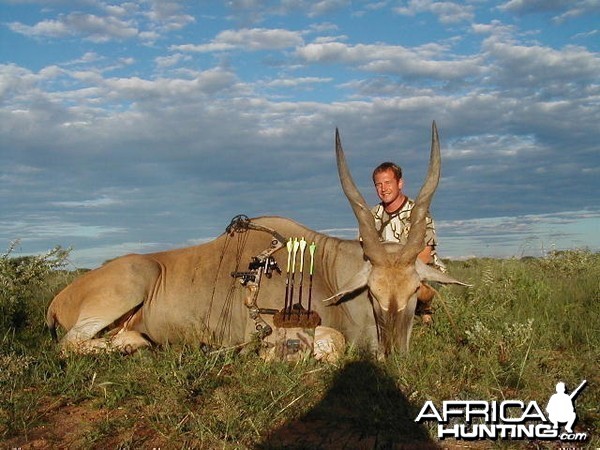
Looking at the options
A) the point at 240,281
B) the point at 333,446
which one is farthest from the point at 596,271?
the point at 333,446

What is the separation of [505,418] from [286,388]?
58.0 inches

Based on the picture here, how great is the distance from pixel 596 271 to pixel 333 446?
292 inches

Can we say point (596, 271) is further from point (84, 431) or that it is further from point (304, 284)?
point (84, 431)

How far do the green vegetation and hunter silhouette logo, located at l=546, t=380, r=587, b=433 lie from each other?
0.24 feet

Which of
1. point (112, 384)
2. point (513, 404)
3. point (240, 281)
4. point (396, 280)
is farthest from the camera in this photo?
point (240, 281)

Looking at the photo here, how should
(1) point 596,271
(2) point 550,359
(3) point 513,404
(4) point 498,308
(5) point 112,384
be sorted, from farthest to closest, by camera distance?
(1) point 596,271, (4) point 498,308, (2) point 550,359, (5) point 112,384, (3) point 513,404

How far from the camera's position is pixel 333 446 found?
12.1 ft

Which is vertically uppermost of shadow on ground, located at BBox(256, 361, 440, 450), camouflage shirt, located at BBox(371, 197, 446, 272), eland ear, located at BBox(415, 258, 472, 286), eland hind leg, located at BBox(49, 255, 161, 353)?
camouflage shirt, located at BBox(371, 197, 446, 272)

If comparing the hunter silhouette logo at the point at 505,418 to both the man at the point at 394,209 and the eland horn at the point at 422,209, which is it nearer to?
the eland horn at the point at 422,209

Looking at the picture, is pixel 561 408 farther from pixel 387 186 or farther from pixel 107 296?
pixel 107 296

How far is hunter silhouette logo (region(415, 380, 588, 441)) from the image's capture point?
12.5ft

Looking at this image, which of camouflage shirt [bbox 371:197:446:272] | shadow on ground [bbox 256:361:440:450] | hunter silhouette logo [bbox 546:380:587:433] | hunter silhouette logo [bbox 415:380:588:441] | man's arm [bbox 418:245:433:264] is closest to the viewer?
shadow on ground [bbox 256:361:440:450]

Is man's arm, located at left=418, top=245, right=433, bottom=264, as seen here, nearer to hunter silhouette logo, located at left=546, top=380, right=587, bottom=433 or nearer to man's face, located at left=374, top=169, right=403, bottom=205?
man's face, located at left=374, top=169, right=403, bottom=205

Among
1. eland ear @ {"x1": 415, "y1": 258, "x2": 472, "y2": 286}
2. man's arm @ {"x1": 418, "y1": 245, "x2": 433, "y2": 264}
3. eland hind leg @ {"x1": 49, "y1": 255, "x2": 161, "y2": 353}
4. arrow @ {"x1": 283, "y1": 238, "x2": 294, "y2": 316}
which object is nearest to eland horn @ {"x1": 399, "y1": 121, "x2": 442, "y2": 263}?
eland ear @ {"x1": 415, "y1": 258, "x2": 472, "y2": 286}
